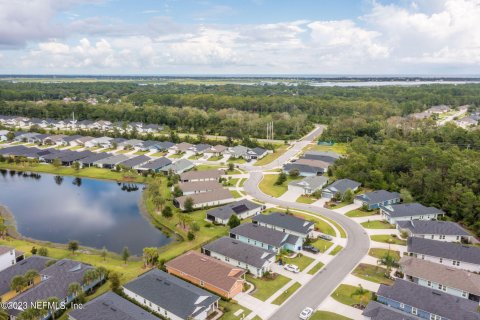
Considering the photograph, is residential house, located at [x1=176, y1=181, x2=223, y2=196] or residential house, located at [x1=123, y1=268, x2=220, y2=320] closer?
residential house, located at [x1=123, y1=268, x2=220, y2=320]

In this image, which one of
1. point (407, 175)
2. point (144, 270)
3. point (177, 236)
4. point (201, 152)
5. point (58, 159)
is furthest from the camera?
point (201, 152)

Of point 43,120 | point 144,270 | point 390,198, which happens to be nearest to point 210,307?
point 144,270

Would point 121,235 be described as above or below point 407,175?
below

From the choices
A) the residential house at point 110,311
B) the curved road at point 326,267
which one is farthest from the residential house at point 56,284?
the curved road at point 326,267

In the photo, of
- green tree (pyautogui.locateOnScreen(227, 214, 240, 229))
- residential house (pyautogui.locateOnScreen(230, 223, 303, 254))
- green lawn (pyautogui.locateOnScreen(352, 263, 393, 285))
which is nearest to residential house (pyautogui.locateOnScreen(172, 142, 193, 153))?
green tree (pyautogui.locateOnScreen(227, 214, 240, 229))

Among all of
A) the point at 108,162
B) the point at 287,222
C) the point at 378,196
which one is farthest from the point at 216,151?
the point at 287,222

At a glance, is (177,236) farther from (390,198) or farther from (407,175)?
(407,175)

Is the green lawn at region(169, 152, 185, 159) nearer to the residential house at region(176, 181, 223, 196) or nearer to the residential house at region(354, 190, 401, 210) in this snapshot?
the residential house at region(176, 181, 223, 196)
